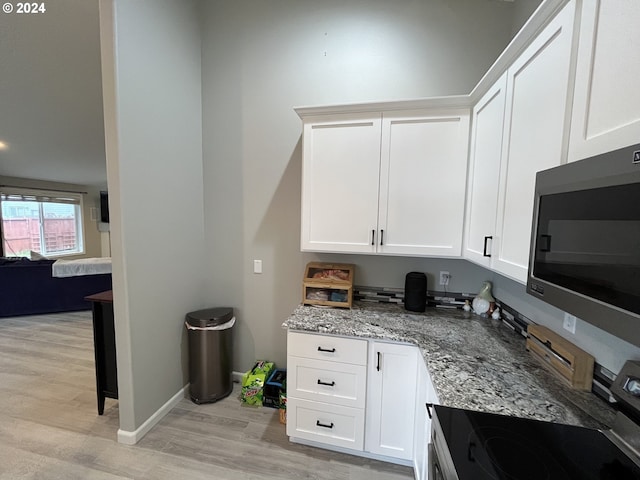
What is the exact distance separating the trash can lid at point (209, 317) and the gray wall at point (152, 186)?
0.35 feet

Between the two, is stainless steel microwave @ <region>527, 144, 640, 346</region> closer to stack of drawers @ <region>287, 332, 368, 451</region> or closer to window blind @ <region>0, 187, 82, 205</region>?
stack of drawers @ <region>287, 332, 368, 451</region>

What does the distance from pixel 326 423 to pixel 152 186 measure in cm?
202

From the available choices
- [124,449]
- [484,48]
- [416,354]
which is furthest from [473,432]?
[484,48]

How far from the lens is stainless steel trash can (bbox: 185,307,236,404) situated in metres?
2.30

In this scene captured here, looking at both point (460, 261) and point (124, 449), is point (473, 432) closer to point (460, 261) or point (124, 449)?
point (460, 261)

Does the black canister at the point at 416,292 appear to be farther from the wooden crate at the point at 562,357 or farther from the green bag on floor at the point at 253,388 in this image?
the green bag on floor at the point at 253,388

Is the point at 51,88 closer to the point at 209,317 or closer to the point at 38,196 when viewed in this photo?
the point at 209,317

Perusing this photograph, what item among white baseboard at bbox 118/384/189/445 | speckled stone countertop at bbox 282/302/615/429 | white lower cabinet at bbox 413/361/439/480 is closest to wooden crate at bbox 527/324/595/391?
speckled stone countertop at bbox 282/302/615/429

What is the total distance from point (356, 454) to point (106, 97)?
2.76 m

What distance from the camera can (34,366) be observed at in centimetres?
287

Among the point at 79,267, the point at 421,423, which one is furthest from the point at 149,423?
the point at 79,267

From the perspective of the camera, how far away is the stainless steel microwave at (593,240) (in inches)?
25.3

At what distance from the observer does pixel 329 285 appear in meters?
2.08

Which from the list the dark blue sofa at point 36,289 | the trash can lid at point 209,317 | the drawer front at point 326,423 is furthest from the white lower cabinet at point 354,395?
the dark blue sofa at point 36,289
